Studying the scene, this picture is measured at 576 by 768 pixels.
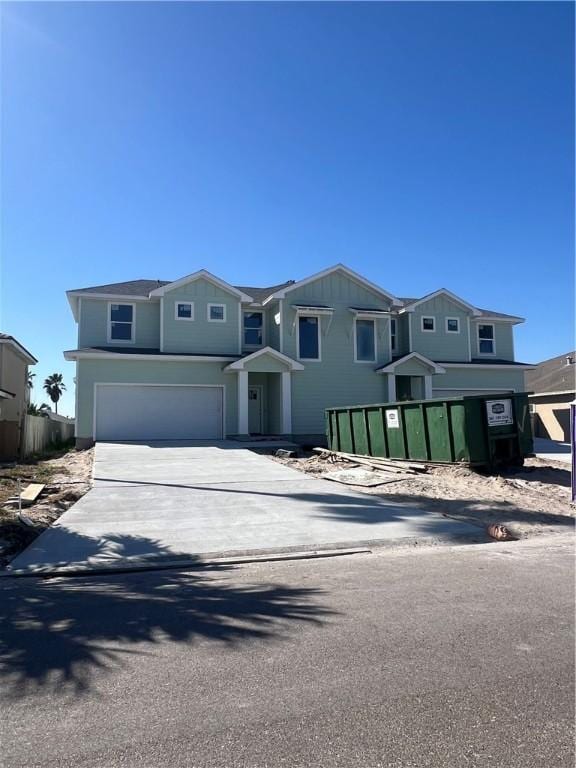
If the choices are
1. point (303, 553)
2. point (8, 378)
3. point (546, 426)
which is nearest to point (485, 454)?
point (303, 553)

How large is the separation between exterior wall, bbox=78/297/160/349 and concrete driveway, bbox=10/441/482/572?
9.83 meters

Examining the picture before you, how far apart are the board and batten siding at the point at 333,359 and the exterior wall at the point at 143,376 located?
2748mm

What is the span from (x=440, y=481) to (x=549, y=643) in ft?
28.2

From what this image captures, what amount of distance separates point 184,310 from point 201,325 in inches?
37.1

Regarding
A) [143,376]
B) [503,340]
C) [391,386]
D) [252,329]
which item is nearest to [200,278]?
[252,329]

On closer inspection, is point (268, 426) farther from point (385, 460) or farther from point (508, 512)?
point (508, 512)

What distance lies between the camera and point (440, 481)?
12.4 meters

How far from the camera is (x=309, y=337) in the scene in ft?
78.2

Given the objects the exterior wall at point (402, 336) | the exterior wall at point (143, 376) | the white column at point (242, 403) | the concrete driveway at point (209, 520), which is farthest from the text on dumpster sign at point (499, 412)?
the exterior wall at point (402, 336)

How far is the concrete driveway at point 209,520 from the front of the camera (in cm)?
709

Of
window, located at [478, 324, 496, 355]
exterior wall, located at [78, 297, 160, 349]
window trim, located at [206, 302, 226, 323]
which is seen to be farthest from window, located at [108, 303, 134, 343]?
window, located at [478, 324, 496, 355]

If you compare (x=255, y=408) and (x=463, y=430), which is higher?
(x=255, y=408)

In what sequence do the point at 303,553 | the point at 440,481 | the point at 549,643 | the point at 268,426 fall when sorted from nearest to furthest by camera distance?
1. the point at 549,643
2. the point at 303,553
3. the point at 440,481
4. the point at 268,426

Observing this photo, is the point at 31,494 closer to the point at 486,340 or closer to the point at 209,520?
the point at 209,520
